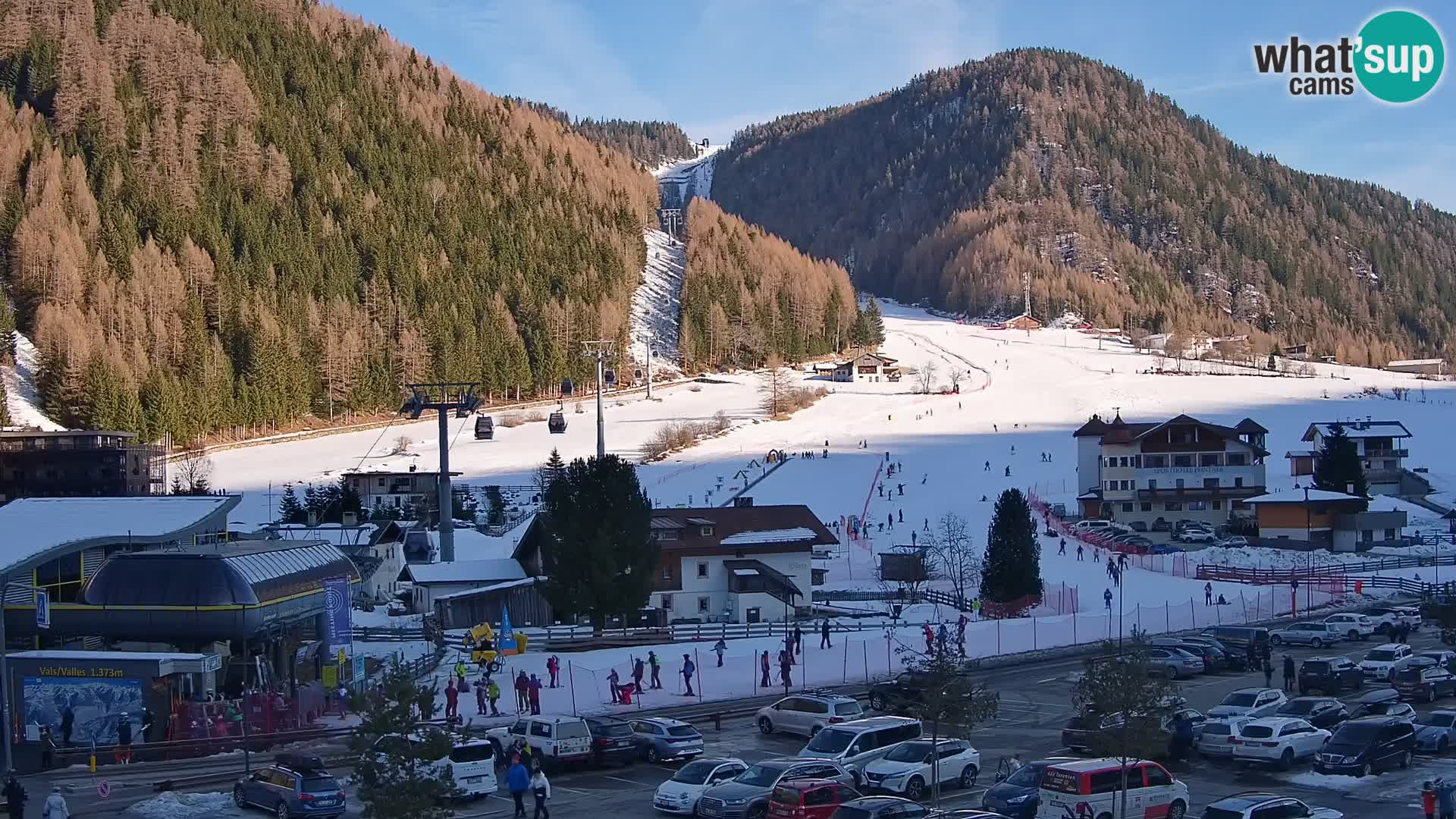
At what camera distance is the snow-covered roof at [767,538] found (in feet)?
131

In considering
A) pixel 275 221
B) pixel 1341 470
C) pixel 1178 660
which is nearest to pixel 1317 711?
pixel 1178 660

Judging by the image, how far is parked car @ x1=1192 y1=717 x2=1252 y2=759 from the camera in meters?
21.9

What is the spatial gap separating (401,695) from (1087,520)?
45.3m

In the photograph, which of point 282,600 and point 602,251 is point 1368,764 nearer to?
point 282,600

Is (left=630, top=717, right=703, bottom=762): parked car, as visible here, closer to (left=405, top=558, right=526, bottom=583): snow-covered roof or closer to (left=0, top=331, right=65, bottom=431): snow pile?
(left=405, top=558, right=526, bottom=583): snow-covered roof

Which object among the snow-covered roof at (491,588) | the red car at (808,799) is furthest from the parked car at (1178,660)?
the snow-covered roof at (491,588)

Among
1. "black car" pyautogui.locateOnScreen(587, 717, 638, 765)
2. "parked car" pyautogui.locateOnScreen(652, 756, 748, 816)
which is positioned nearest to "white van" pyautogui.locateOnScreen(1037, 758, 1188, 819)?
"parked car" pyautogui.locateOnScreen(652, 756, 748, 816)

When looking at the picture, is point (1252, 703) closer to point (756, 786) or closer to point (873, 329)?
point (756, 786)

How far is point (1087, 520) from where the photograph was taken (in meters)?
56.6

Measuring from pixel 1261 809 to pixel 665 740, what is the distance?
29.8 feet

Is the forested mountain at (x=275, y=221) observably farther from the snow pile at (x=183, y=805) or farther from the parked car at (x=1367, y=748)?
the parked car at (x=1367, y=748)

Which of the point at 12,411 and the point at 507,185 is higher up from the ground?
the point at 507,185

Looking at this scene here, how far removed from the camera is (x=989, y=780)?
20938mm

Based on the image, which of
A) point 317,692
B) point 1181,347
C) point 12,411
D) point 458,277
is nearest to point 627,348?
point 458,277
